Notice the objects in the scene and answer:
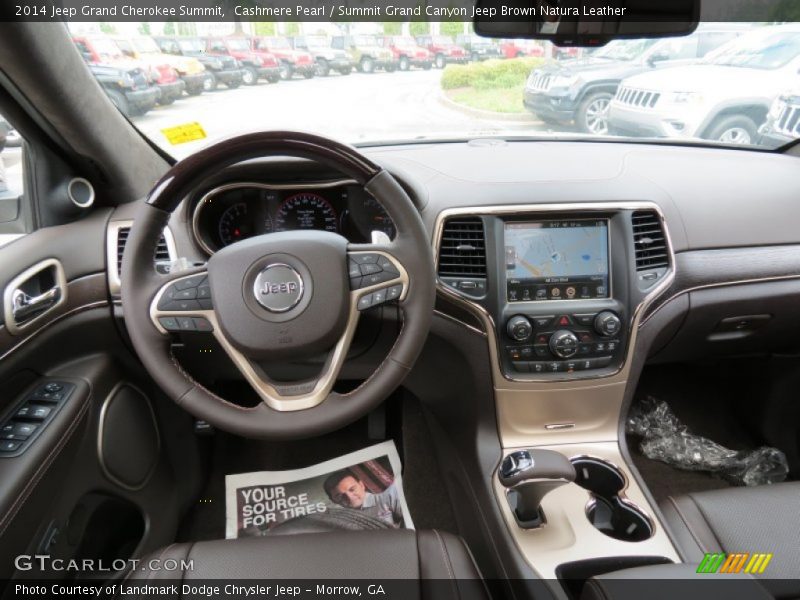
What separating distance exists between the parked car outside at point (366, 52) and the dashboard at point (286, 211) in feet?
1.27

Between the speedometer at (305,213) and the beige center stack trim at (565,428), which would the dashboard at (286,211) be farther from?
the beige center stack trim at (565,428)

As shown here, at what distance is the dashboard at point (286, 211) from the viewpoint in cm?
146

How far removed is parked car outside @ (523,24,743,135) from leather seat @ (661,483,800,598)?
1.22m

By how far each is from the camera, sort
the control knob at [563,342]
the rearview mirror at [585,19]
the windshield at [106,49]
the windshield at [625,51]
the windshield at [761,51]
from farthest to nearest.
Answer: the windshield at [761,51], the windshield at [625,51], the control knob at [563,342], the windshield at [106,49], the rearview mirror at [585,19]

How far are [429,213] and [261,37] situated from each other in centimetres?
64

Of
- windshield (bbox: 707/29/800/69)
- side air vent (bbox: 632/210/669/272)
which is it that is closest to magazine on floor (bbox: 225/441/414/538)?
side air vent (bbox: 632/210/669/272)

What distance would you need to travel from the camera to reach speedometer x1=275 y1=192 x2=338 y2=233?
1.49 metres

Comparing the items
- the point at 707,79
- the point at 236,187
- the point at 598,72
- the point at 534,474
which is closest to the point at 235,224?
the point at 236,187

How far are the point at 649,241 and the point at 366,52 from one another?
37.6 inches

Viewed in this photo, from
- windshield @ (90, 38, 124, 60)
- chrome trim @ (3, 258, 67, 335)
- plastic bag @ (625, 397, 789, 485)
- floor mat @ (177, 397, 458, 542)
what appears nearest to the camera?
chrome trim @ (3, 258, 67, 335)

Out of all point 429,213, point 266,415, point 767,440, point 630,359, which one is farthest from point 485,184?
point 767,440

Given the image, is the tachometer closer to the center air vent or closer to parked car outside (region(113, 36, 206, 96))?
parked car outside (region(113, 36, 206, 96))

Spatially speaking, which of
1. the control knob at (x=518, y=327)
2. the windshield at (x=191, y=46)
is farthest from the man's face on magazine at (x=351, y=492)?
the windshield at (x=191, y=46)

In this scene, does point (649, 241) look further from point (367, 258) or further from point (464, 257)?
point (367, 258)
